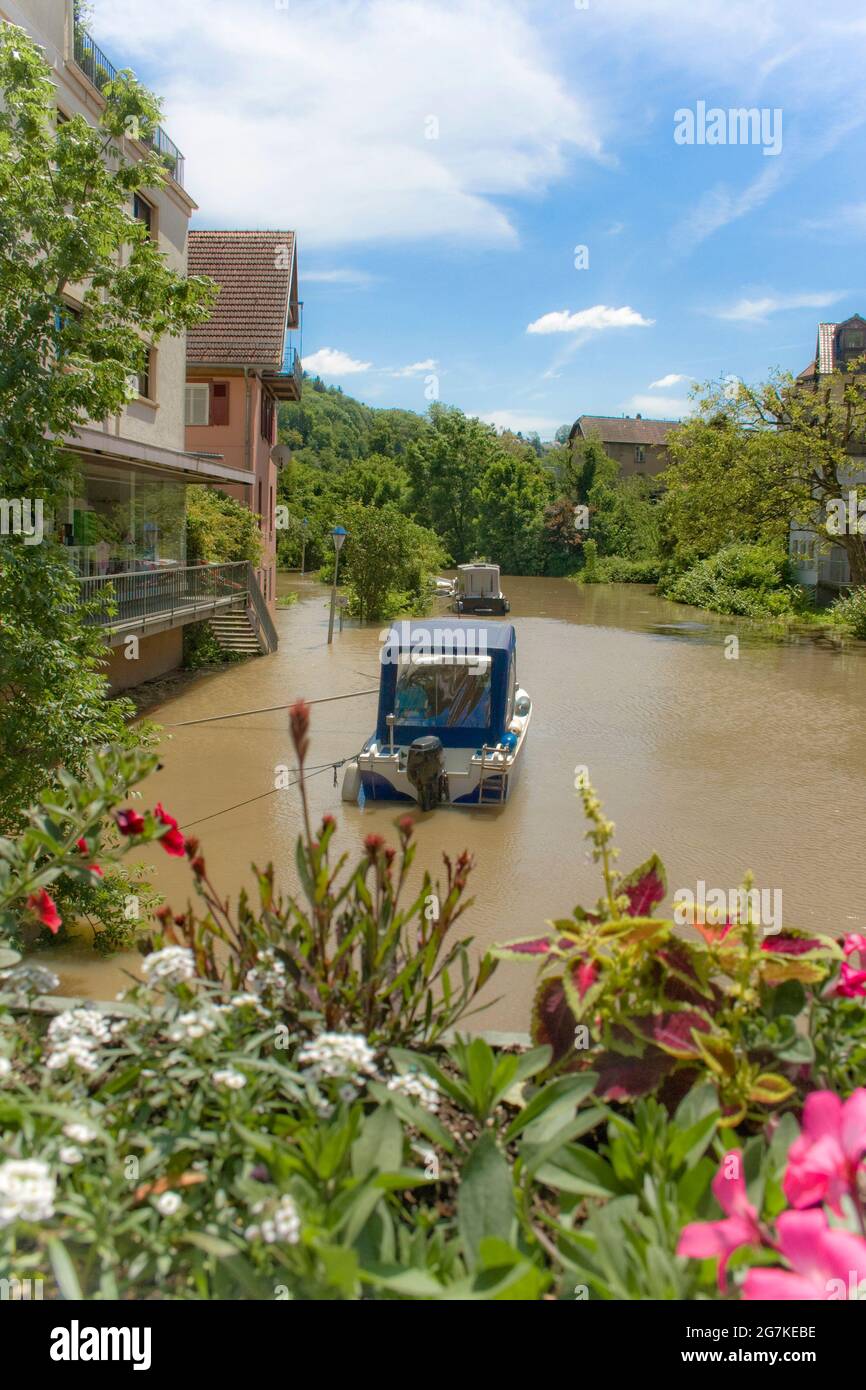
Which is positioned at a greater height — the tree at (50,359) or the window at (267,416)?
the window at (267,416)

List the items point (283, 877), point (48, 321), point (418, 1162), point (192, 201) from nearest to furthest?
point (418, 1162) → point (48, 321) → point (283, 877) → point (192, 201)

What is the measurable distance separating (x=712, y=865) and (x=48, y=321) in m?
7.94

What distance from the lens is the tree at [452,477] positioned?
75.3 metres

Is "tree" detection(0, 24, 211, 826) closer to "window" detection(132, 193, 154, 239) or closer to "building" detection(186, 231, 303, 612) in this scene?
"window" detection(132, 193, 154, 239)

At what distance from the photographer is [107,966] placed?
7.91 meters

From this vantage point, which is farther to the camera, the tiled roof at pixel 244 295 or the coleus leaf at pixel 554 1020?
the tiled roof at pixel 244 295

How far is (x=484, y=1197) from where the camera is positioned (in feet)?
6.30

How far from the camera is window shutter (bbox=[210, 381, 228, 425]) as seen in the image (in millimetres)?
29828

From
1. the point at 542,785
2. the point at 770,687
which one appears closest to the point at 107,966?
the point at 542,785

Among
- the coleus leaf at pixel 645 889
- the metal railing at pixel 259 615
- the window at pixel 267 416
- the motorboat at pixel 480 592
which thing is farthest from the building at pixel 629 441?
the coleus leaf at pixel 645 889

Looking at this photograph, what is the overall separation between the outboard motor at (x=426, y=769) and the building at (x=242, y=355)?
16718mm

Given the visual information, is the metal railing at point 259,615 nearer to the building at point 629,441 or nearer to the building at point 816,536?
the building at point 816,536

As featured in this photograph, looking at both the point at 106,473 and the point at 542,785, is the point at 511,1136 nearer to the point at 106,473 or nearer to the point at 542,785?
the point at 542,785

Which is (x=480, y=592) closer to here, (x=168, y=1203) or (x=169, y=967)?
(x=169, y=967)
